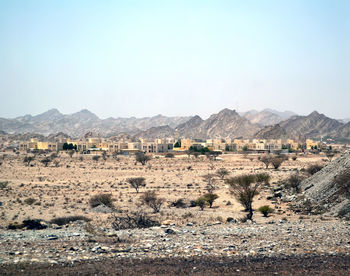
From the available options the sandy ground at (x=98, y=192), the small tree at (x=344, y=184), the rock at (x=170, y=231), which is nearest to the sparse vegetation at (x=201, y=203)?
the sandy ground at (x=98, y=192)

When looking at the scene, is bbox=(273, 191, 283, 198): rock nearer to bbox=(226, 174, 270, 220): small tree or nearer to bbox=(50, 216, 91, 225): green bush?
bbox=(226, 174, 270, 220): small tree

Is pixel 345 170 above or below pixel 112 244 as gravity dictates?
above

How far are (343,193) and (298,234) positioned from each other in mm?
9363

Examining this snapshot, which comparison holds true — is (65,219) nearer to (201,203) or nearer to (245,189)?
(201,203)

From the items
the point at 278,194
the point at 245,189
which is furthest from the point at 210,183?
the point at 245,189

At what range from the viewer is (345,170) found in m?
26.2

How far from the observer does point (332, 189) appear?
25.7 meters

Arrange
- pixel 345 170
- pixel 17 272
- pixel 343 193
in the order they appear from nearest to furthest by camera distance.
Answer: pixel 17 272, pixel 343 193, pixel 345 170

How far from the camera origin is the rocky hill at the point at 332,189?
2278 cm

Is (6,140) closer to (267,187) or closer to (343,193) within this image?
(267,187)

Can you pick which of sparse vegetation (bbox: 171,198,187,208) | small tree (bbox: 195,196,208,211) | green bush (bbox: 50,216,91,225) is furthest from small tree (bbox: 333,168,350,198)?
green bush (bbox: 50,216,91,225)

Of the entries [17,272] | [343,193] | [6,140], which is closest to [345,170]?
[343,193]

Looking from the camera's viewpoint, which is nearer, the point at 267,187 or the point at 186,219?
the point at 186,219

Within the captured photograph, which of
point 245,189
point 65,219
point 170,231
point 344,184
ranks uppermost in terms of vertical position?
point 344,184
